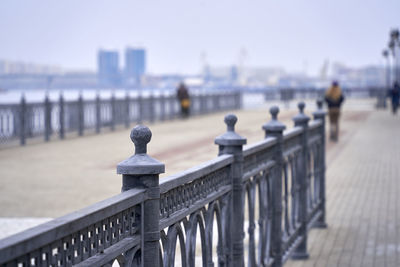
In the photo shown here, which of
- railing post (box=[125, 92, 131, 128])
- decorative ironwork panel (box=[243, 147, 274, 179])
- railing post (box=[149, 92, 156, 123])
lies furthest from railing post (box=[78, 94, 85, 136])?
decorative ironwork panel (box=[243, 147, 274, 179])

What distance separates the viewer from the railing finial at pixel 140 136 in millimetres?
2998

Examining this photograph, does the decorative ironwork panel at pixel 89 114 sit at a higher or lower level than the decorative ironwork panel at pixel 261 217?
lower

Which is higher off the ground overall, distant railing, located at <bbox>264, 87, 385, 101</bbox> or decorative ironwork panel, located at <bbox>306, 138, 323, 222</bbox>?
decorative ironwork panel, located at <bbox>306, 138, 323, 222</bbox>

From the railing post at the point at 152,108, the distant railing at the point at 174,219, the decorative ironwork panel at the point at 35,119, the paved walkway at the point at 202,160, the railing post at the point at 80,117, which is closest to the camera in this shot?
the distant railing at the point at 174,219

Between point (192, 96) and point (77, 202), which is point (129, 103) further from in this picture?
point (77, 202)

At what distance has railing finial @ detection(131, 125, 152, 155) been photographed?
300 centimetres

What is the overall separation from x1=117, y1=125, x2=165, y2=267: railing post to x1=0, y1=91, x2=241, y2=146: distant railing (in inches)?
794

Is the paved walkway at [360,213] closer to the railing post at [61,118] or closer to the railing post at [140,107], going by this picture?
the railing post at [61,118]

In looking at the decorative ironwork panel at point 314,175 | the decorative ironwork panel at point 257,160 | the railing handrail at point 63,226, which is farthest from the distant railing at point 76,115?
the railing handrail at point 63,226

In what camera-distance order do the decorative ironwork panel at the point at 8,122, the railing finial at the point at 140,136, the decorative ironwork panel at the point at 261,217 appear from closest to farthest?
the railing finial at the point at 140,136
the decorative ironwork panel at the point at 261,217
the decorative ironwork panel at the point at 8,122

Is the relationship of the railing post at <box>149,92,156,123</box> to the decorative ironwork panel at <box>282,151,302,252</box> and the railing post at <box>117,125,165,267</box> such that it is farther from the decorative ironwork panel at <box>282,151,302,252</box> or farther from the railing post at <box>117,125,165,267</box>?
the railing post at <box>117,125,165,267</box>

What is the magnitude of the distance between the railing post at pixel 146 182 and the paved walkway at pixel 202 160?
174 inches

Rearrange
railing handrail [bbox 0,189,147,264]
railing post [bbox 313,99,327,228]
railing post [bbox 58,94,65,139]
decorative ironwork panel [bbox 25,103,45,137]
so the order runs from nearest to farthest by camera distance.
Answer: railing handrail [bbox 0,189,147,264] < railing post [bbox 313,99,327,228] < decorative ironwork panel [bbox 25,103,45,137] < railing post [bbox 58,94,65,139]

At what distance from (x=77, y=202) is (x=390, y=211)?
461 cm
